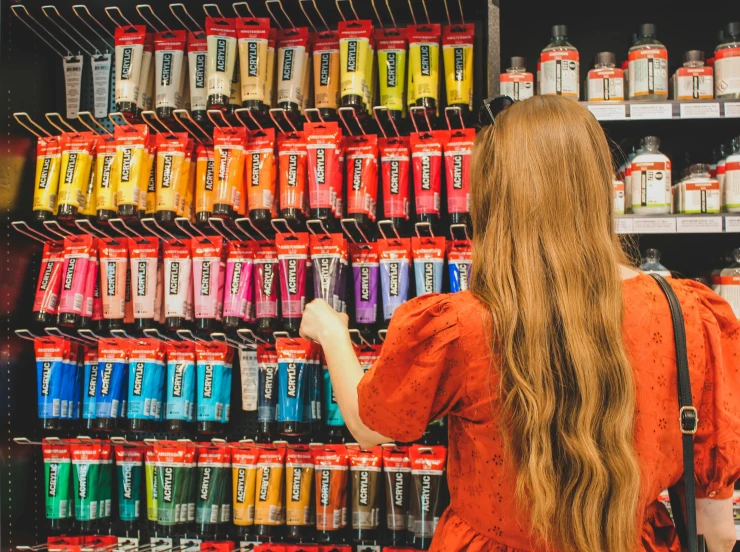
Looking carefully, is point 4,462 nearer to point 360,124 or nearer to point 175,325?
point 175,325

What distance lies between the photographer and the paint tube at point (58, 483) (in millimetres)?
2699

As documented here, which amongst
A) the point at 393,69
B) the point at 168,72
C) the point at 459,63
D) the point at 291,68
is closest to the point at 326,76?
the point at 291,68

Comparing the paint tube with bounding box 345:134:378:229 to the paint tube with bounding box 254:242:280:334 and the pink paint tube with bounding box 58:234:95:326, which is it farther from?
the pink paint tube with bounding box 58:234:95:326

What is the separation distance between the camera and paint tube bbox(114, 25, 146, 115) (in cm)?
271

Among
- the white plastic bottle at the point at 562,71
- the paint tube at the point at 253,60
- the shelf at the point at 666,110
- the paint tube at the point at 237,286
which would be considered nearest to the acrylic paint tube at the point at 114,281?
the paint tube at the point at 237,286

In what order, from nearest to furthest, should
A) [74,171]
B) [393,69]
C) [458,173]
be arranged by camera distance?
1. [458,173]
2. [393,69]
3. [74,171]

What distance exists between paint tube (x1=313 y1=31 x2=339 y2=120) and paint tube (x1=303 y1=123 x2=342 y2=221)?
0.40ft

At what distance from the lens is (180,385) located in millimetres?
2629

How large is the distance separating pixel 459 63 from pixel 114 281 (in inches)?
59.5

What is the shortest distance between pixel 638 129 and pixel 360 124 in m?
1.08

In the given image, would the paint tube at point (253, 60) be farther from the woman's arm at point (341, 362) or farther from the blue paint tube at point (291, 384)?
the woman's arm at point (341, 362)

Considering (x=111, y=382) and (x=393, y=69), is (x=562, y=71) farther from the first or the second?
(x=111, y=382)

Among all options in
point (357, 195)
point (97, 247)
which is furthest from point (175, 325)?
point (357, 195)

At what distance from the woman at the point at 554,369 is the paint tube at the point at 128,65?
1.87m
